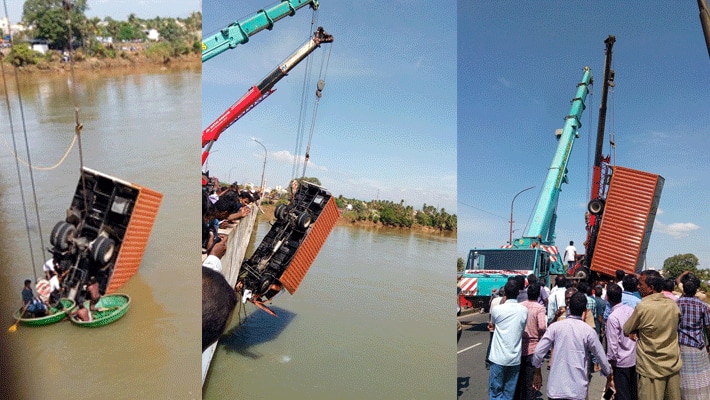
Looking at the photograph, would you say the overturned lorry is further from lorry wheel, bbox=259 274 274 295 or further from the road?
the road

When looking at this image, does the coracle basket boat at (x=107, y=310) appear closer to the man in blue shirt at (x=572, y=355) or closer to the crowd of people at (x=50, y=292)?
the crowd of people at (x=50, y=292)

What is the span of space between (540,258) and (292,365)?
4.15m

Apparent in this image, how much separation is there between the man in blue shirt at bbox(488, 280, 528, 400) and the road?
1.14m

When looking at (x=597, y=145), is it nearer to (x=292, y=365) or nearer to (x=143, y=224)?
(x=292, y=365)

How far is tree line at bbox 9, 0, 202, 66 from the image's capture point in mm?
4477

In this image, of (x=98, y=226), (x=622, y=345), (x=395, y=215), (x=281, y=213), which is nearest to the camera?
(x=622, y=345)

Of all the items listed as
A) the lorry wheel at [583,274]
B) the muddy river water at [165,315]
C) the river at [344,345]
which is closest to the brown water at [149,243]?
the muddy river water at [165,315]

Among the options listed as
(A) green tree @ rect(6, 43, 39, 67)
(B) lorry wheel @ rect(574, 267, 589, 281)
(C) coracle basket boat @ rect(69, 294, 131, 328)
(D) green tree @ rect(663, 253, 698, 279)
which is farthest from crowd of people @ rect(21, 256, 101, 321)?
(D) green tree @ rect(663, 253, 698, 279)

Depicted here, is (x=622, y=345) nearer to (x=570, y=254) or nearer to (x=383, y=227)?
(x=570, y=254)

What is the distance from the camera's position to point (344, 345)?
7484mm

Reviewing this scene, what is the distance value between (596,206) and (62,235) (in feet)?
21.4

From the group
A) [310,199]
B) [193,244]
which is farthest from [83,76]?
[310,199]

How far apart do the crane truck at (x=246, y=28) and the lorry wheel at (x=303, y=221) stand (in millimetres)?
2483

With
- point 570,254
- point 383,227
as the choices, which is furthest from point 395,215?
point 570,254
